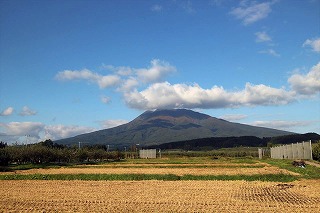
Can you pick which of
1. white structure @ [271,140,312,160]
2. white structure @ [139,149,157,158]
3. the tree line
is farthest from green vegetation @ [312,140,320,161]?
white structure @ [139,149,157,158]

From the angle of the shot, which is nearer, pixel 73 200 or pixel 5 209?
pixel 5 209

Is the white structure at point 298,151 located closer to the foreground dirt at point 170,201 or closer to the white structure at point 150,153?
the foreground dirt at point 170,201

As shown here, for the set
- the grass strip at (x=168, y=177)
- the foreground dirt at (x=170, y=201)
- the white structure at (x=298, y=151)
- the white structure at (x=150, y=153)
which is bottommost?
the white structure at (x=150, y=153)

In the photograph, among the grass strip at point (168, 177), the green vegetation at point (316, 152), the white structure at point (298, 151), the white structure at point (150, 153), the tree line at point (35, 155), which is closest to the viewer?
the grass strip at point (168, 177)

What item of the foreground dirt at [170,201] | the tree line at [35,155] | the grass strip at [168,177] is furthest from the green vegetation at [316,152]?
the tree line at [35,155]

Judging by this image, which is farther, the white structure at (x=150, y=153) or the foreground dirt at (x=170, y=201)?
the white structure at (x=150, y=153)

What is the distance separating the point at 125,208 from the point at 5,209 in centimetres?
619

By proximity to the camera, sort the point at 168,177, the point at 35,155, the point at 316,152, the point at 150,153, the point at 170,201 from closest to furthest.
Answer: the point at 170,201
the point at 168,177
the point at 316,152
the point at 35,155
the point at 150,153

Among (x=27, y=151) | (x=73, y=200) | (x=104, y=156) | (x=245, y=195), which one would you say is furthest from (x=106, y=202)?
(x=104, y=156)

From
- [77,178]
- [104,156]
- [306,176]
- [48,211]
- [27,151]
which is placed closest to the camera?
[48,211]

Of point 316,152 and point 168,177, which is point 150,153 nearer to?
point 316,152

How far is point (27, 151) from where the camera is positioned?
8550 cm

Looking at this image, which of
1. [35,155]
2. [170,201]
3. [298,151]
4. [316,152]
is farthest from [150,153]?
[170,201]

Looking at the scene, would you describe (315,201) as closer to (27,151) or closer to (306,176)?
(306,176)
